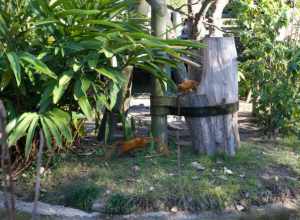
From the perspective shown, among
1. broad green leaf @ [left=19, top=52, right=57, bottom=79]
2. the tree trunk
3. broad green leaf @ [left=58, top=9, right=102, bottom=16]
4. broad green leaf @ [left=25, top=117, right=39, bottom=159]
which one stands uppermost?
the tree trunk

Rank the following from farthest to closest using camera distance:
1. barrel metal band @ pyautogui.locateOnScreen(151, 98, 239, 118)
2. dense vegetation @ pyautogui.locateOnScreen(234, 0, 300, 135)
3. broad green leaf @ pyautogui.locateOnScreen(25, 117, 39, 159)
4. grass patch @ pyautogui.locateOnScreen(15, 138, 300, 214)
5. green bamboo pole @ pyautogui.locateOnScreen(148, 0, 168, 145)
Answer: dense vegetation @ pyautogui.locateOnScreen(234, 0, 300, 135) → green bamboo pole @ pyautogui.locateOnScreen(148, 0, 168, 145) → barrel metal band @ pyautogui.locateOnScreen(151, 98, 239, 118) → broad green leaf @ pyautogui.locateOnScreen(25, 117, 39, 159) → grass patch @ pyautogui.locateOnScreen(15, 138, 300, 214)

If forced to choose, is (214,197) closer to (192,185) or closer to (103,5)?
(192,185)

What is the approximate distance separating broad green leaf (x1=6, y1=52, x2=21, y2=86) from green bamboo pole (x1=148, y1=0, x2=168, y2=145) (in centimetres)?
152

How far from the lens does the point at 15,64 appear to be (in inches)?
185

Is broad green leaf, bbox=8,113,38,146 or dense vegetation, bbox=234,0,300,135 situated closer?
broad green leaf, bbox=8,113,38,146

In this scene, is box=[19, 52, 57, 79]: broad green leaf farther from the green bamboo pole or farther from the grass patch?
the green bamboo pole

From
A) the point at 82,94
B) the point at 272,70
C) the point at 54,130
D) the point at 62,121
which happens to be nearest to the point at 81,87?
the point at 82,94

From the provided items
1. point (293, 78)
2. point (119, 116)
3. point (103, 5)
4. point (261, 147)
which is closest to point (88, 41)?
point (103, 5)

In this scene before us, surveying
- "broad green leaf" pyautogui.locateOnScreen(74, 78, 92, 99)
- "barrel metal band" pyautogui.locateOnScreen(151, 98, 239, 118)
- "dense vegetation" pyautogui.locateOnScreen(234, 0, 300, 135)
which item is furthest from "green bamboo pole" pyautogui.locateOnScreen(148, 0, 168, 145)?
"dense vegetation" pyautogui.locateOnScreen(234, 0, 300, 135)

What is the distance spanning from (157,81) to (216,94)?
62 centimetres

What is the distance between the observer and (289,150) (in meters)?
6.10

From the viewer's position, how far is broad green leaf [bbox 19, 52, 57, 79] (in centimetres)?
477

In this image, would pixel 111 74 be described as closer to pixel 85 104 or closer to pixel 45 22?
pixel 85 104

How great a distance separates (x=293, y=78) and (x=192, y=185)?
234cm
